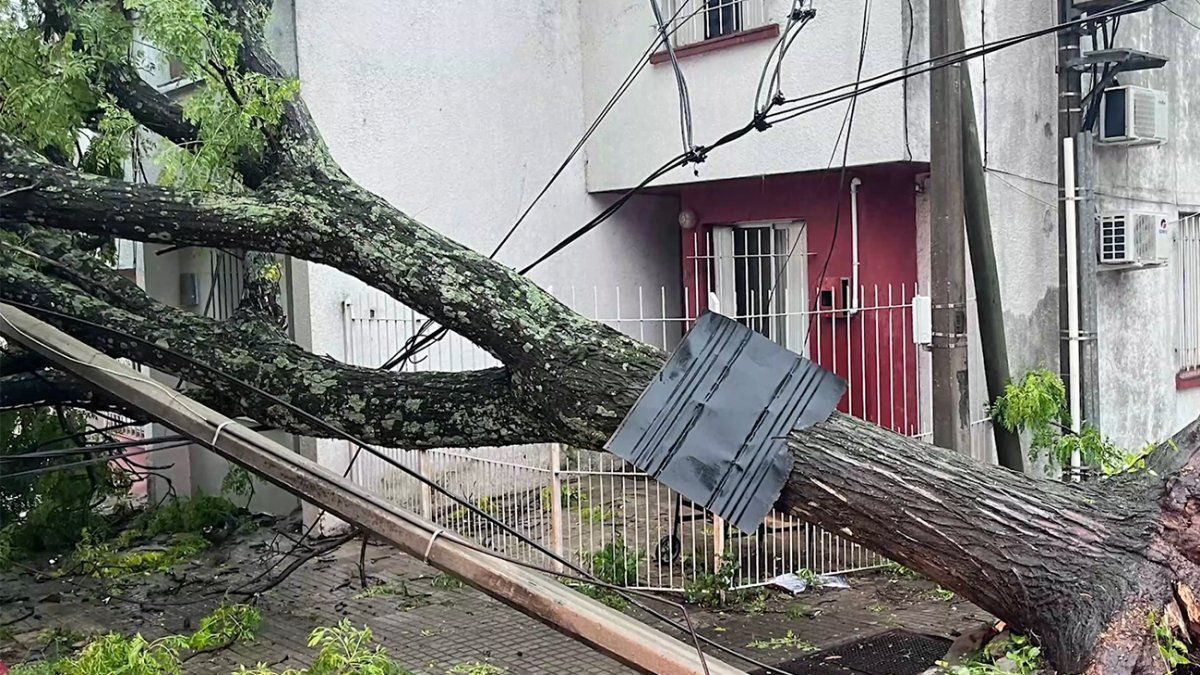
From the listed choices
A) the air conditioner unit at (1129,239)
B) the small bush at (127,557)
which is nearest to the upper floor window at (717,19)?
the air conditioner unit at (1129,239)

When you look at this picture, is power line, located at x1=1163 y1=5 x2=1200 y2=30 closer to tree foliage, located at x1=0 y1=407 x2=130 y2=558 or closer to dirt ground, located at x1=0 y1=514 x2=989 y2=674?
dirt ground, located at x1=0 y1=514 x2=989 y2=674

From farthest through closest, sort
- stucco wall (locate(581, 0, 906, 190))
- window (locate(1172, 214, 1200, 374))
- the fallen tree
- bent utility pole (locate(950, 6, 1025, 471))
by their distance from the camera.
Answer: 1. window (locate(1172, 214, 1200, 374))
2. stucco wall (locate(581, 0, 906, 190))
3. bent utility pole (locate(950, 6, 1025, 471))
4. the fallen tree

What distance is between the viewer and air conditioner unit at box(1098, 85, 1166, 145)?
29.7 ft

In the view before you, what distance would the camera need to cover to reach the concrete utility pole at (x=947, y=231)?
21.5ft

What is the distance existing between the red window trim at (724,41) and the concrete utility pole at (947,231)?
2608mm

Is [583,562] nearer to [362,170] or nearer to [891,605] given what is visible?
[891,605]

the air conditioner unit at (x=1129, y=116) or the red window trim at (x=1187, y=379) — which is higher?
the air conditioner unit at (x=1129, y=116)

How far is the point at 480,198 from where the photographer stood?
34.9 ft

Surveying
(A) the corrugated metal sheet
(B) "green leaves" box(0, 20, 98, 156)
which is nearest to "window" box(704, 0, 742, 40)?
(B) "green leaves" box(0, 20, 98, 156)

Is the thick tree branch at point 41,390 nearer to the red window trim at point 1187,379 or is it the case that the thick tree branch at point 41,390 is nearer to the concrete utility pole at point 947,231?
the concrete utility pole at point 947,231

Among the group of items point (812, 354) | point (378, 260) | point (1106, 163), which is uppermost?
point (1106, 163)

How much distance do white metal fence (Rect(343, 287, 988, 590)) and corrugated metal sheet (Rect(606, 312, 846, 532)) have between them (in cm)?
314

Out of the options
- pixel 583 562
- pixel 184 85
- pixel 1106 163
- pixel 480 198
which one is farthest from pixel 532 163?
pixel 1106 163

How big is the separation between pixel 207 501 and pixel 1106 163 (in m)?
8.83
